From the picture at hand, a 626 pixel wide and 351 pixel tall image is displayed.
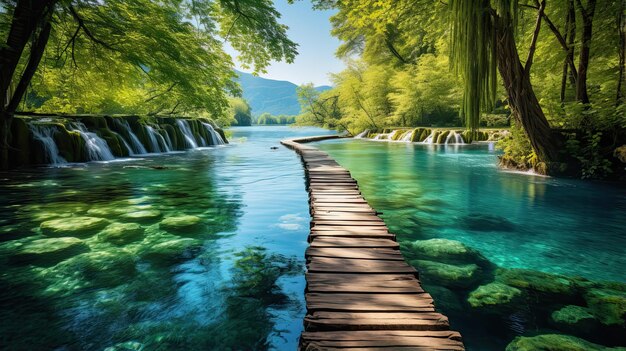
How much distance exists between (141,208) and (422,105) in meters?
38.3

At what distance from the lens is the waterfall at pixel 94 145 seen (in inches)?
598

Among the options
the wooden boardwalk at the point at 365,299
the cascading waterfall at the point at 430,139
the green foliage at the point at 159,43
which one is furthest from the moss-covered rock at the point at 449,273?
the cascading waterfall at the point at 430,139

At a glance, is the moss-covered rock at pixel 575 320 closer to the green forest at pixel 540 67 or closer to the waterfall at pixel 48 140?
the green forest at pixel 540 67

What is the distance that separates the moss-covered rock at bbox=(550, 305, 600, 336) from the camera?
2986 millimetres

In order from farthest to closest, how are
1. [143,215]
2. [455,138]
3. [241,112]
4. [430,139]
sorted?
1. [241,112]
2. [430,139]
3. [455,138]
4. [143,215]

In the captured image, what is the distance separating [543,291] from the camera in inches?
146

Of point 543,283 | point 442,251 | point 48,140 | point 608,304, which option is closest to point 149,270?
point 442,251

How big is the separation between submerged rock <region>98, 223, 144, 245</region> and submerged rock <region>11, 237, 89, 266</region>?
1.20 ft

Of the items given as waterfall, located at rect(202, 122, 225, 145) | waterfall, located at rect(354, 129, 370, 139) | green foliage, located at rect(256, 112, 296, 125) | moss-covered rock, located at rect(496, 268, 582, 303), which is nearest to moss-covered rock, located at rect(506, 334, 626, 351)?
moss-covered rock, located at rect(496, 268, 582, 303)

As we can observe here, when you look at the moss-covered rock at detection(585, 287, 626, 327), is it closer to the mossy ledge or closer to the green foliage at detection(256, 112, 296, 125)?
the mossy ledge

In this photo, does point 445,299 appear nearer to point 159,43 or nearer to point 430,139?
point 159,43

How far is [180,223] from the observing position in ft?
20.6

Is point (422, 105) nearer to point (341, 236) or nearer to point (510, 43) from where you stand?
point (510, 43)

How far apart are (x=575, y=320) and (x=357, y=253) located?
2.07 meters
